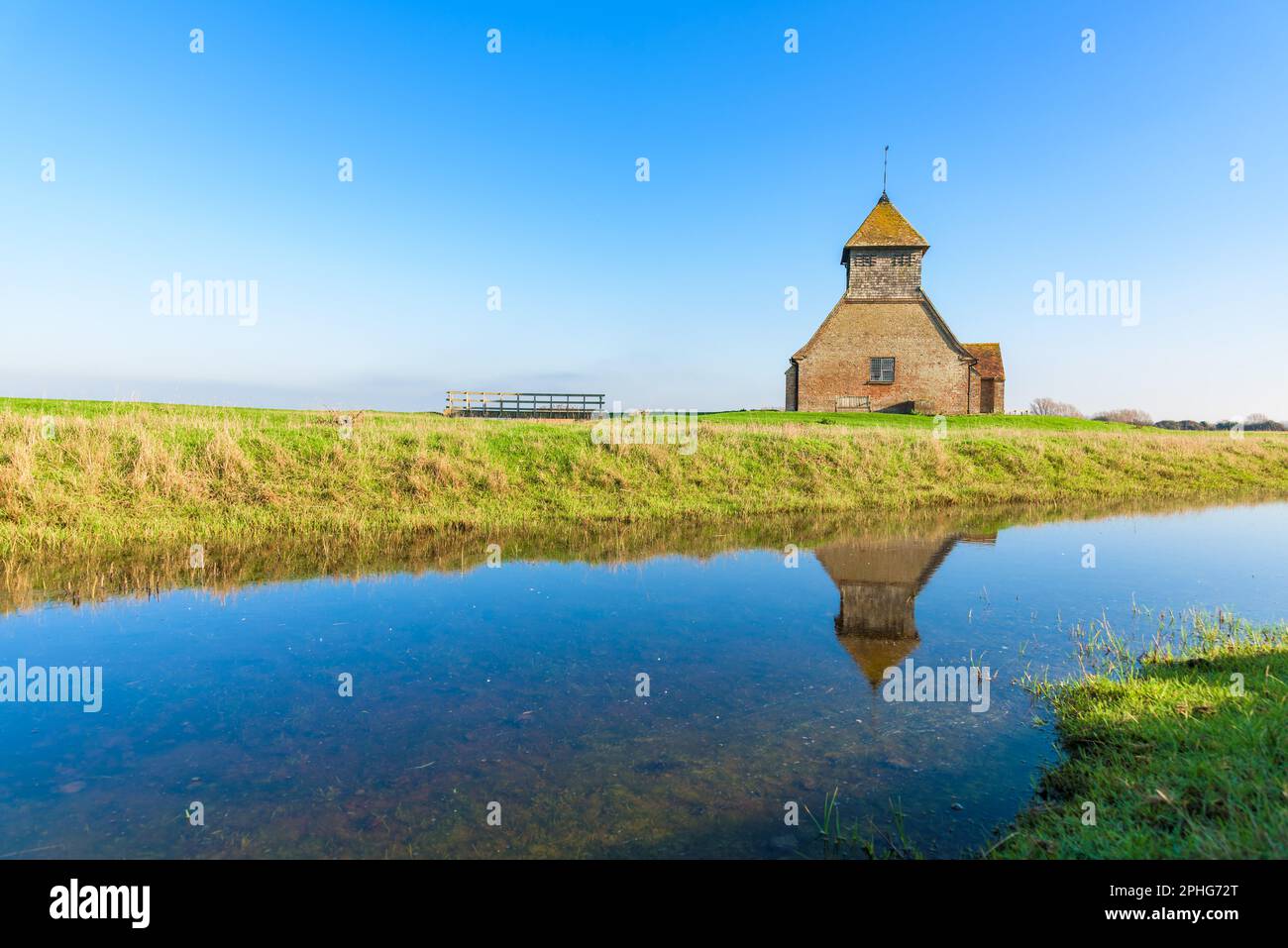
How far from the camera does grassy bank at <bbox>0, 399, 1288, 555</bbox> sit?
1357cm

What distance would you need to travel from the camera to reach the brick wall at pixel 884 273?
3997 cm

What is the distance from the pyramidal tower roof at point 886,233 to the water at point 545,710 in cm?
3341

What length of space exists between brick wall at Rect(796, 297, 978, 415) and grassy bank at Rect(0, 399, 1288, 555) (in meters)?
13.4

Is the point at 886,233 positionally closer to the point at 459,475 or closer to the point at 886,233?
the point at 886,233

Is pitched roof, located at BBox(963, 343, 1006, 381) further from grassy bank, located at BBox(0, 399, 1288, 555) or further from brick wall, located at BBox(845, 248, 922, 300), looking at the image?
grassy bank, located at BBox(0, 399, 1288, 555)

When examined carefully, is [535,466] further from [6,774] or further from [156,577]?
[6,774]

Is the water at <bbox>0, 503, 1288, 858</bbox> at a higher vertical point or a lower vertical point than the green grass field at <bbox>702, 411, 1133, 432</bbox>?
lower

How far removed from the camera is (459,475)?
56.1 ft

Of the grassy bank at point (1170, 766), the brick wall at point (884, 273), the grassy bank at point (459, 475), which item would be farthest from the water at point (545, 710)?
the brick wall at point (884, 273)

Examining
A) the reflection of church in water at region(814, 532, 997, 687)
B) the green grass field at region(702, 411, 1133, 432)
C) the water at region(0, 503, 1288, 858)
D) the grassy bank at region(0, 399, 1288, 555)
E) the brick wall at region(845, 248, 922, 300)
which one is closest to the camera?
the water at region(0, 503, 1288, 858)

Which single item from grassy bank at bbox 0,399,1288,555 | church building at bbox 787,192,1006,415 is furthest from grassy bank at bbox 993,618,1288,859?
church building at bbox 787,192,1006,415

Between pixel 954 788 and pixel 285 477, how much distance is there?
1599 centimetres

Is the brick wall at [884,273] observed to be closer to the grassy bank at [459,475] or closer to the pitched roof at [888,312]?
the pitched roof at [888,312]

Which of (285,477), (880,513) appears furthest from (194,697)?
(880,513)
